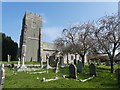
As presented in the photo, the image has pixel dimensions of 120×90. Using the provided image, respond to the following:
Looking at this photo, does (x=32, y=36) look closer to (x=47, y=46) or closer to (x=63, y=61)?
(x=47, y=46)

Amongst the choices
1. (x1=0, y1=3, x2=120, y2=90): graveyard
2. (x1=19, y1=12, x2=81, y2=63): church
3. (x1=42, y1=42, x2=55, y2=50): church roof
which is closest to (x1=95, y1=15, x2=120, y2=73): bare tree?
(x1=0, y1=3, x2=120, y2=90): graveyard

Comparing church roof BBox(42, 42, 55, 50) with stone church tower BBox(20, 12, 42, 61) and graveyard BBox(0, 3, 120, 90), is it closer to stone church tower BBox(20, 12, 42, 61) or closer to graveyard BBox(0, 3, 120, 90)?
graveyard BBox(0, 3, 120, 90)

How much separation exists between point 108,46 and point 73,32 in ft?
52.8

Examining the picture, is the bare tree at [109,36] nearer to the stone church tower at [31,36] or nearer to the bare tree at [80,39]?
the bare tree at [80,39]

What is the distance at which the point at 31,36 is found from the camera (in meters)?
64.3

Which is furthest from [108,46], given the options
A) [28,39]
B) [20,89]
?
[28,39]

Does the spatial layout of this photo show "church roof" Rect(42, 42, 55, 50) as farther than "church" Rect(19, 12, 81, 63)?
Yes

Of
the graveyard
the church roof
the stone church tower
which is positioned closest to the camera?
the graveyard

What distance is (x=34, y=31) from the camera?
65.4m

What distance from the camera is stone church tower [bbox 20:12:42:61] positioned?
62.3m

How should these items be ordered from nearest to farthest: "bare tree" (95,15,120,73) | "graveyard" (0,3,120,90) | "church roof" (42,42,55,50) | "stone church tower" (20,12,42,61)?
"graveyard" (0,3,120,90) < "bare tree" (95,15,120,73) < "stone church tower" (20,12,42,61) < "church roof" (42,42,55,50)

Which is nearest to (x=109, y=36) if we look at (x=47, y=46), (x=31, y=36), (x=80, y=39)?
(x=80, y=39)

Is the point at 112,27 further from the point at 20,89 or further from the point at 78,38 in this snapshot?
the point at 20,89

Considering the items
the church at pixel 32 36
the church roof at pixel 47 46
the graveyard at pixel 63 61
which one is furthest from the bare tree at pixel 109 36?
the church roof at pixel 47 46
